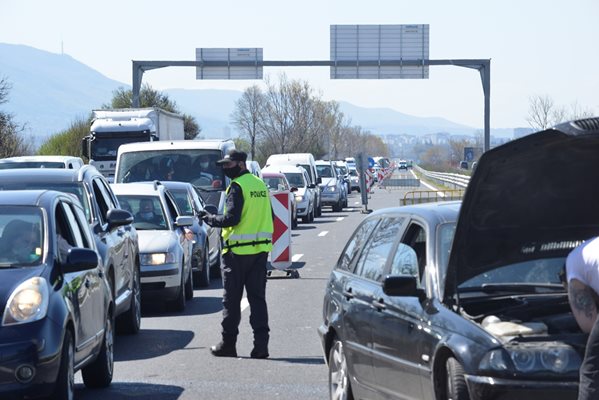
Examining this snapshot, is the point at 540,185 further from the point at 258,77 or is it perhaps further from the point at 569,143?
the point at 258,77

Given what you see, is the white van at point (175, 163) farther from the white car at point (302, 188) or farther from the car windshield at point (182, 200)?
the white car at point (302, 188)

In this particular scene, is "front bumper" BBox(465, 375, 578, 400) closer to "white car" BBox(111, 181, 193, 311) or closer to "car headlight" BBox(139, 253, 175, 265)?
"white car" BBox(111, 181, 193, 311)

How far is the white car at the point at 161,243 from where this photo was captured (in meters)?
15.3

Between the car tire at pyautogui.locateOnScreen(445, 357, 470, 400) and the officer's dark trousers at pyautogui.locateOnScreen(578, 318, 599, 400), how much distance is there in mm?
976

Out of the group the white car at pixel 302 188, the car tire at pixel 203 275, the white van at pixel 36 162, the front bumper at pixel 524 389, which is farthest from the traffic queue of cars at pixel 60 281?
the white car at pixel 302 188

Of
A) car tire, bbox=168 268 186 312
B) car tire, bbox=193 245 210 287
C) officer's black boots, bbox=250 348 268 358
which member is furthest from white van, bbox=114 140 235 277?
officer's black boots, bbox=250 348 268 358

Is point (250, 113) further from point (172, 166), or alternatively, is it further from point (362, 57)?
point (172, 166)

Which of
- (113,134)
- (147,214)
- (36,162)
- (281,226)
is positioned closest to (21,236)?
(147,214)

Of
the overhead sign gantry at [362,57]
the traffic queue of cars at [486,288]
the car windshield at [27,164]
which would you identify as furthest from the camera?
the overhead sign gantry at [362,57]

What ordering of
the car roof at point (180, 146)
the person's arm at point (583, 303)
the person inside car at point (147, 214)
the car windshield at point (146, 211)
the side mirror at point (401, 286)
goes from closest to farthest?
1. the person's arm at point (583, 303)
2. the side mirror at point (401, 286)
3. the car windshield at point (146, 211)
4. the person inside car at point (147, 214)
5. the car roof at point (180, 146)

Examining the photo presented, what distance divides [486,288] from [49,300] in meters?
2.83

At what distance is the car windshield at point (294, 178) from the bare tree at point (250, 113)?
148 feet

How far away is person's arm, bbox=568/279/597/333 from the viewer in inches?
221

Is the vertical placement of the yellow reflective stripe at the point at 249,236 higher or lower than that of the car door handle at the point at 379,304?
lower
